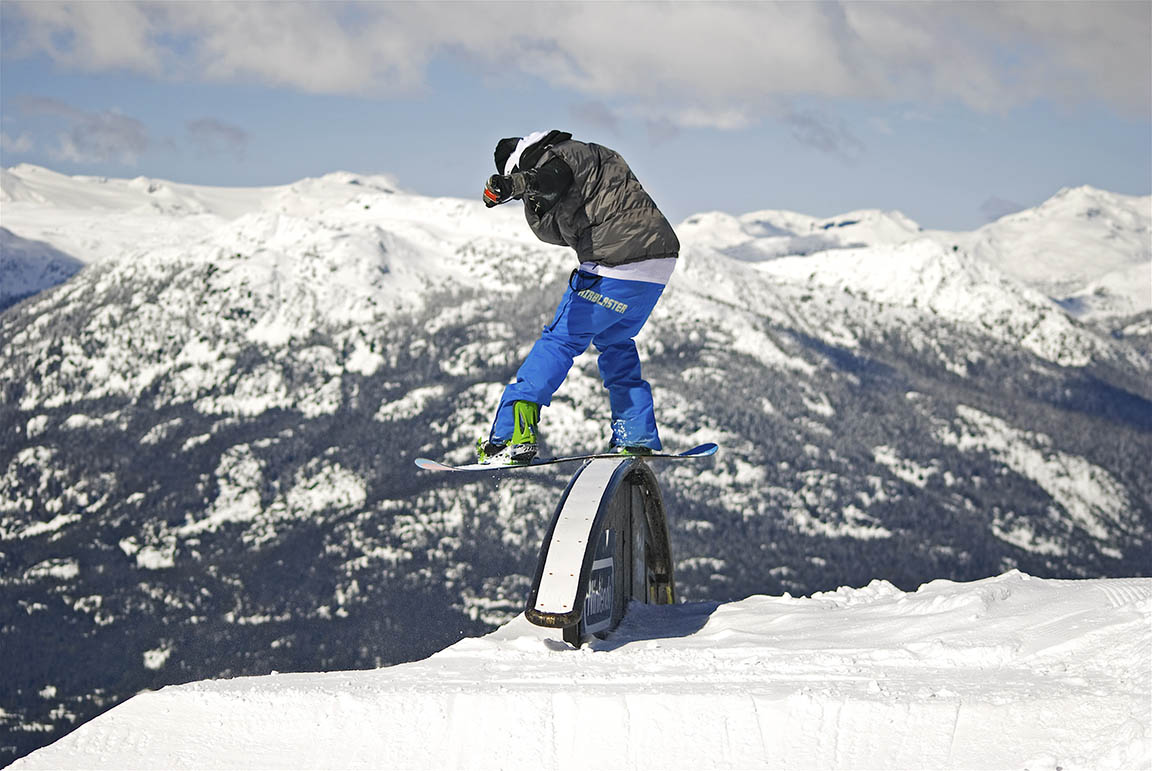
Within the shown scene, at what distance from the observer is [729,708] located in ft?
24.2

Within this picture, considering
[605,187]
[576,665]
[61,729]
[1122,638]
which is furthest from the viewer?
[61,729]

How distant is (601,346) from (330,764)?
6.21 metres

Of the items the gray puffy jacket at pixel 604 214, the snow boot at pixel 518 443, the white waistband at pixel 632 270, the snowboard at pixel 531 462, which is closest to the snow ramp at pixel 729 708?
the snowboard at pixel 531 462

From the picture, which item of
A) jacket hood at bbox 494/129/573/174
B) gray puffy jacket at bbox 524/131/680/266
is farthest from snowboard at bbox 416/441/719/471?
jacket hood at bbox 494/129/573/174

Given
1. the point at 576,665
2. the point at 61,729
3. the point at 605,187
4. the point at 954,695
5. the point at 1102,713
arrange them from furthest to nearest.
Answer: the point at 61,729, the point at 605,187, the point at 576,665, the point at 954,695, the point at 1102,713

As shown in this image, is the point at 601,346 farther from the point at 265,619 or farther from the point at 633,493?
the point at 265,619

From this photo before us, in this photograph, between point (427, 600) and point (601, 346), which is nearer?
point (601, 346)

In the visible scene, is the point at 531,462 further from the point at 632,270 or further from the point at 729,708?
the point at 729,708

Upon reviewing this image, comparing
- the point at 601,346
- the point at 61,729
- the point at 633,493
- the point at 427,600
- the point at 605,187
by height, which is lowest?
the point at 61,729

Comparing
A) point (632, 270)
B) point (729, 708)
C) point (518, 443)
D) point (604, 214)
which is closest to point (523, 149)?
point (604, 214)

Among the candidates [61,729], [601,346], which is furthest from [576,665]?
[61,729]

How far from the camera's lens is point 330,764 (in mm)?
7500

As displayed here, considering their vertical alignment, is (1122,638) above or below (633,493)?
below

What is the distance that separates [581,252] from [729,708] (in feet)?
18.1
